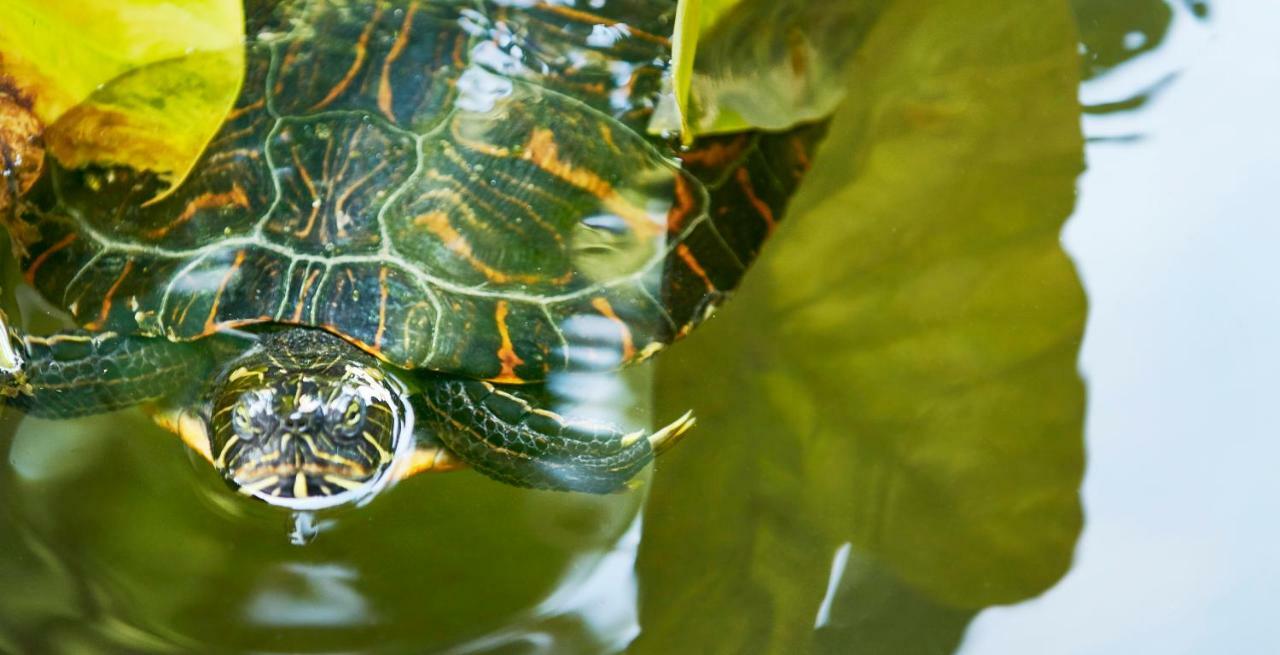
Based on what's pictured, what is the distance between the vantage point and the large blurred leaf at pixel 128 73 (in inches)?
63.4

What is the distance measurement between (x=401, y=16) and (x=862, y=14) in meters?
0.99

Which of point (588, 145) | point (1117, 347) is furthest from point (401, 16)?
point (1117, 347)

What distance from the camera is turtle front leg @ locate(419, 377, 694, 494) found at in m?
1.81

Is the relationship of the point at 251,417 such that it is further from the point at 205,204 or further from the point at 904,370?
the point at 904,370

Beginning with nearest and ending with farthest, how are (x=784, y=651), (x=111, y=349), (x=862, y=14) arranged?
(x=784, y=651) → (x=111, y=349) → (x=862, y=14)

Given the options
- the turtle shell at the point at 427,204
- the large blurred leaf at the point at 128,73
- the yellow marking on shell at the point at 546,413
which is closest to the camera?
the large blurred leaf at the point at 128,73

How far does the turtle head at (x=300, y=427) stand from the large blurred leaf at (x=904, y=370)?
1.77 ft

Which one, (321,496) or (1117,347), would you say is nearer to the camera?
(321,496)

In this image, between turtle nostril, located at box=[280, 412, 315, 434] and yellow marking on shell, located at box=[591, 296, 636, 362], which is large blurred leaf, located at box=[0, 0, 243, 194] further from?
yellow marking on shell, located at box=[591, 296, 636, 362]

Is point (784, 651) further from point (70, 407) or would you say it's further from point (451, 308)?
point (70, 407)

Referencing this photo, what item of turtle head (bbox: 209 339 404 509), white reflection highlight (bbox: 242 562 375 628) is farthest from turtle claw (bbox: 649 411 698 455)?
white reflection highlight (bbox: 242 562 375 628)

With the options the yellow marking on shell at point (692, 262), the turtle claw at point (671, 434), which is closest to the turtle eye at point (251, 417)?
the turtle claw at point (671, 434)

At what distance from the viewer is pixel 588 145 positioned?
1.83 m

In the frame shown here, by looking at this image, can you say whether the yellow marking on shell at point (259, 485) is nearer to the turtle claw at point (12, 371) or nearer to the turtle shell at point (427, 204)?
the turtle shell at point (427, 204)
